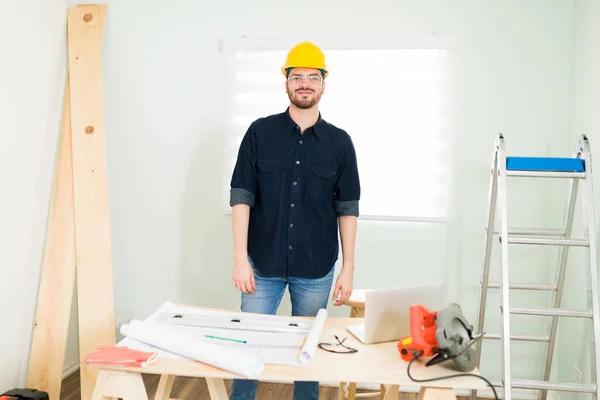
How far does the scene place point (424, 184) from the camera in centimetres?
333

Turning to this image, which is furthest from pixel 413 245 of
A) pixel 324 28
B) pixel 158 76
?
pixel 158 76

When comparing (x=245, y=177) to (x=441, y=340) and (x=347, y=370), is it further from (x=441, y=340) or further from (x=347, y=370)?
(x=441, y=340)

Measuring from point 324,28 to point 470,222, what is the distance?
145cm

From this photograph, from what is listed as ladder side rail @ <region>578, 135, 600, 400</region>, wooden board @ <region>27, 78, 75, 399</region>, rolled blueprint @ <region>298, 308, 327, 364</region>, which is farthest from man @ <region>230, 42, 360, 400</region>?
wooden board @ <region>27, 78, 75, 399</region>

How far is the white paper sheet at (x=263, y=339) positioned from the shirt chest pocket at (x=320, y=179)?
0.60 meters

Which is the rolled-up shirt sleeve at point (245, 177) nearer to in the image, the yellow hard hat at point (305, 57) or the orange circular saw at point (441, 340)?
the yellow hard hat at point (305, 57)

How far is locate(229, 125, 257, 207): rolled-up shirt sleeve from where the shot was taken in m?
2.48

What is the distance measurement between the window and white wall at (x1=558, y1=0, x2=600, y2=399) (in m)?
0.70

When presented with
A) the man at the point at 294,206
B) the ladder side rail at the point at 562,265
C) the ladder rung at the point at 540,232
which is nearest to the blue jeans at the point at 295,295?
the man at the point at 294,206

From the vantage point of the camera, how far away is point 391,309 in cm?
195

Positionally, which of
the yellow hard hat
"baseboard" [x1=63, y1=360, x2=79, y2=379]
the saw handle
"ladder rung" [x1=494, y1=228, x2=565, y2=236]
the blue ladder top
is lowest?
"baseboard" [x1=63, y1=360, x2=79, y2=379]

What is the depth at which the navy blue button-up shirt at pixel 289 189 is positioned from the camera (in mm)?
2508

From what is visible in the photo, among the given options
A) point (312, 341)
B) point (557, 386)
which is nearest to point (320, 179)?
point (312, 341)

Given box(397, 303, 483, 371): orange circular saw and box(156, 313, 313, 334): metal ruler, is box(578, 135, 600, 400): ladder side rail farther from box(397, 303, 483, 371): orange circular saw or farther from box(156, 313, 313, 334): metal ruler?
box(156, 313, 313, 334): metal ruler
